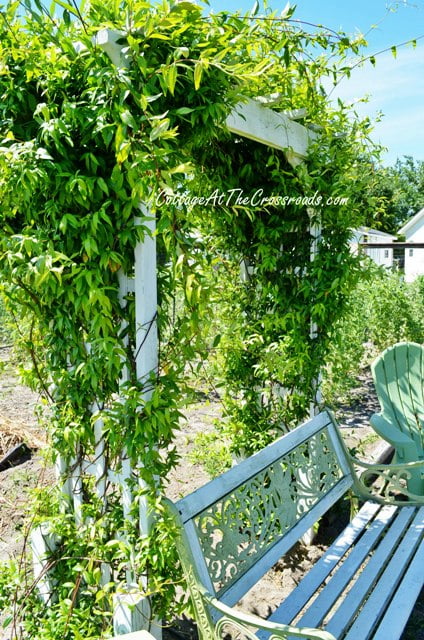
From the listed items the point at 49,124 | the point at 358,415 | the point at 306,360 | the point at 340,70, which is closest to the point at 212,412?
the point at 358,415

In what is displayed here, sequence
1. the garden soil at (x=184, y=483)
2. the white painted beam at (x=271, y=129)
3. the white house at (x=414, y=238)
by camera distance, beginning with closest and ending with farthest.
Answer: the white painted beam at (x=271, y=129) → the garden soil at (x=184, y=483) → the white house at (x=414, y=238)

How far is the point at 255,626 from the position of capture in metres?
1.52

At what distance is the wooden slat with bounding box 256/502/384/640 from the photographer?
192cm

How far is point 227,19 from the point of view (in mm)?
1782

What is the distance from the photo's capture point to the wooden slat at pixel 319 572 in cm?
192

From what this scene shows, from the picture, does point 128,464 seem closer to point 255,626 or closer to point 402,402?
point 255,626

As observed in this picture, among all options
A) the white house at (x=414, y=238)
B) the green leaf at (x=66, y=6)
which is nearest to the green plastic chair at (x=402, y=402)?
the green leaf at (x=66, y=6)

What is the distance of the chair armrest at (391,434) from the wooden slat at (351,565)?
1.90 feet

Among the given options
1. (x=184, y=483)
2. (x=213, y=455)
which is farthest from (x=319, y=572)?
(x=213, y=455)

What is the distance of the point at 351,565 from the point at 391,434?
1.22m

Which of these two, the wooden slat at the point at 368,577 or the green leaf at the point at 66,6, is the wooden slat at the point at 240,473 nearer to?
the wooden slat at the point at 368,577

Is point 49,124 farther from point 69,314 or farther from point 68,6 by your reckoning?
point 69,314

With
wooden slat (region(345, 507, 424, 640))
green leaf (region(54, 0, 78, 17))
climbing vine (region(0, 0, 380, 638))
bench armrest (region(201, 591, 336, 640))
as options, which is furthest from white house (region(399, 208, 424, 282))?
green leaf (region(54, 0, 78, 17))

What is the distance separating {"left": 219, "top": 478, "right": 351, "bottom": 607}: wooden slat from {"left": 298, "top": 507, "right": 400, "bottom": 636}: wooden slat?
0.69 feet
